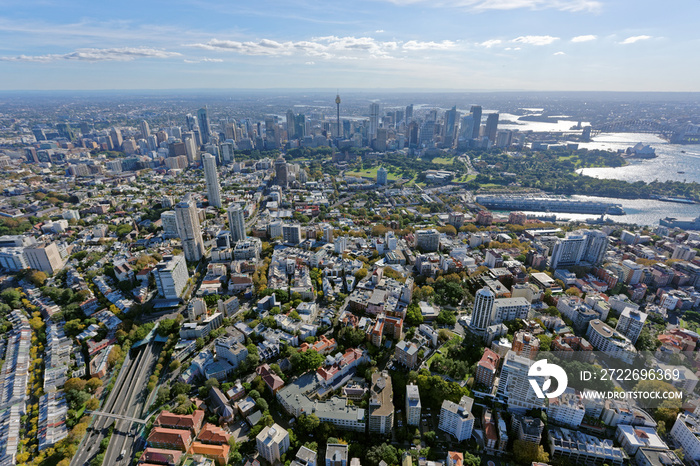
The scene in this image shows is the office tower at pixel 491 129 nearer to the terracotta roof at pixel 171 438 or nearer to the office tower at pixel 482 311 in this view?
the office tower at pixel 482 311

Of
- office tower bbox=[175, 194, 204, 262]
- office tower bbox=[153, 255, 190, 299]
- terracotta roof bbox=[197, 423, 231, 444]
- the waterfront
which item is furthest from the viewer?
the waterfront

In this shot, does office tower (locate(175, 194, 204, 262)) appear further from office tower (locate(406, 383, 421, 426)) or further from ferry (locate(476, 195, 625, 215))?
ferry (locate(476, 195, 625, 215))

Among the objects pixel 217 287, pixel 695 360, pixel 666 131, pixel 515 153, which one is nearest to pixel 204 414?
pixel 217 287

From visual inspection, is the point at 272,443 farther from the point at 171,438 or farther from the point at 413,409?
the point at 413,409

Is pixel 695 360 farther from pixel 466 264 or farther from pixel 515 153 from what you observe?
pixel 515 153

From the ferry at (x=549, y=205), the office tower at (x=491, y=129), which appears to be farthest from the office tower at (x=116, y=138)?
the office tower at (x=491, y=129)

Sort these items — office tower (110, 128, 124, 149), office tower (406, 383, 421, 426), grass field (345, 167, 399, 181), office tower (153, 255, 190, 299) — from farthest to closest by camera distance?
office tower (110, 128, 124, 149) < grass field (345, 167, 399, 181) < office tower (153, 255, 190, 299) < office tower (406, 383, 421, 426)

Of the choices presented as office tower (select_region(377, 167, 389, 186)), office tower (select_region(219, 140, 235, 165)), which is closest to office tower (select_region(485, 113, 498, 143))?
office tower (select_region(377, 167, 389, 186))

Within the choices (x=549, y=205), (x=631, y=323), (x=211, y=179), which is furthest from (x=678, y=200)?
(x=211, y=179)
